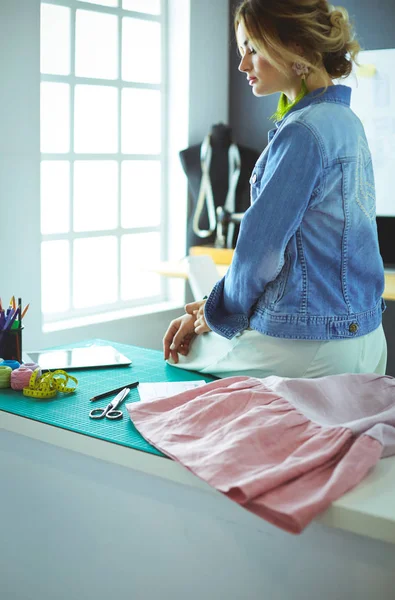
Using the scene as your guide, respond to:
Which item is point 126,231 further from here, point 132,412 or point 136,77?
point 132,412

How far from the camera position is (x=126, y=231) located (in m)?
4.09

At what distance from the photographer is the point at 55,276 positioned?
12.2 feet

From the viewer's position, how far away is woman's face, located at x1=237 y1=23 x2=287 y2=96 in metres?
1.73

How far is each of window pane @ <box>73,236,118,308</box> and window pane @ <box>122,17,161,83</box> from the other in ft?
2.84

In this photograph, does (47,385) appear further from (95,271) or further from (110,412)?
(95,271)

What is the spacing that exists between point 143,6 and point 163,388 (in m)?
2.86

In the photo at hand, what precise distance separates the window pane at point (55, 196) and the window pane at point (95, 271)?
16cm

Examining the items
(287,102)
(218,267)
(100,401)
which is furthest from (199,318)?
(218,267)

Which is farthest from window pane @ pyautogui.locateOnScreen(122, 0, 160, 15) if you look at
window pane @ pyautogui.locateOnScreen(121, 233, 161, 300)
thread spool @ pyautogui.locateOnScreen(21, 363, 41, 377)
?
thread spool @ pyautogui.locateOnScreen(21, 363, 41, 377)

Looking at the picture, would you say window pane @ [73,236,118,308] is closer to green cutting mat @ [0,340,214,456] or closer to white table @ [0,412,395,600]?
green cutting mat @ [0,340,214,456]

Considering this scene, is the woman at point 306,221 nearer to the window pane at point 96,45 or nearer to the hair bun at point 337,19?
the hair bun at point 337,19

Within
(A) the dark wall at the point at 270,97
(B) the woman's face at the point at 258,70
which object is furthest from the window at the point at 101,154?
(B) the woman's face at the point at 258,70

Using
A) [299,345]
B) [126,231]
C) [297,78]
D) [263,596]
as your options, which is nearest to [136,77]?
[126,231]

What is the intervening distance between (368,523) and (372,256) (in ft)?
2.39
